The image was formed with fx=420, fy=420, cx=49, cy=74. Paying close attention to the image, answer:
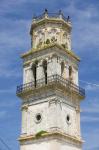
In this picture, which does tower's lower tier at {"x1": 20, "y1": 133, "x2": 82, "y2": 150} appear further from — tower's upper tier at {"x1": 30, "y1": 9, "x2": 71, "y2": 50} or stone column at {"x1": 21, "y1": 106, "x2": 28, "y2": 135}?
tower's upper tier at {"x1": 30, "y1": 9, "x2": 71, "y2": 50}

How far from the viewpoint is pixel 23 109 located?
51.5 metres

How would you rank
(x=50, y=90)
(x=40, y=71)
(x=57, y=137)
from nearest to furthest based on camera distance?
(x=57, y=137) < (x=50, y=90) < (x=40, y=71)

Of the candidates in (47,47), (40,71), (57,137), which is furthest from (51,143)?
(47,47)

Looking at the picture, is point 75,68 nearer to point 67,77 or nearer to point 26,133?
point 67,77

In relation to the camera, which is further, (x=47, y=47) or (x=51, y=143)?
(x=47, y=47)

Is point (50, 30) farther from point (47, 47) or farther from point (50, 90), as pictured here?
point (50, 90)

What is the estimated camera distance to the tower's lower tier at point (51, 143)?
1839 inches

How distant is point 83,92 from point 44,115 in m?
6.56

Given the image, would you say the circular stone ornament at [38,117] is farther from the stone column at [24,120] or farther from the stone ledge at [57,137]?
the stone ledge at [57,137]

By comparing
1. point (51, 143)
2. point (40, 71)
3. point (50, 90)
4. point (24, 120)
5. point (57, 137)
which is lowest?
point (51, 143)

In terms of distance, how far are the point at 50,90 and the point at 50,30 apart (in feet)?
30.5

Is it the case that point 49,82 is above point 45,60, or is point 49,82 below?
below

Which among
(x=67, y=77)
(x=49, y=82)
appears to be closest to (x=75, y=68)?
(x=67, y=77)

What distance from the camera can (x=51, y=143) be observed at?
153 feet
